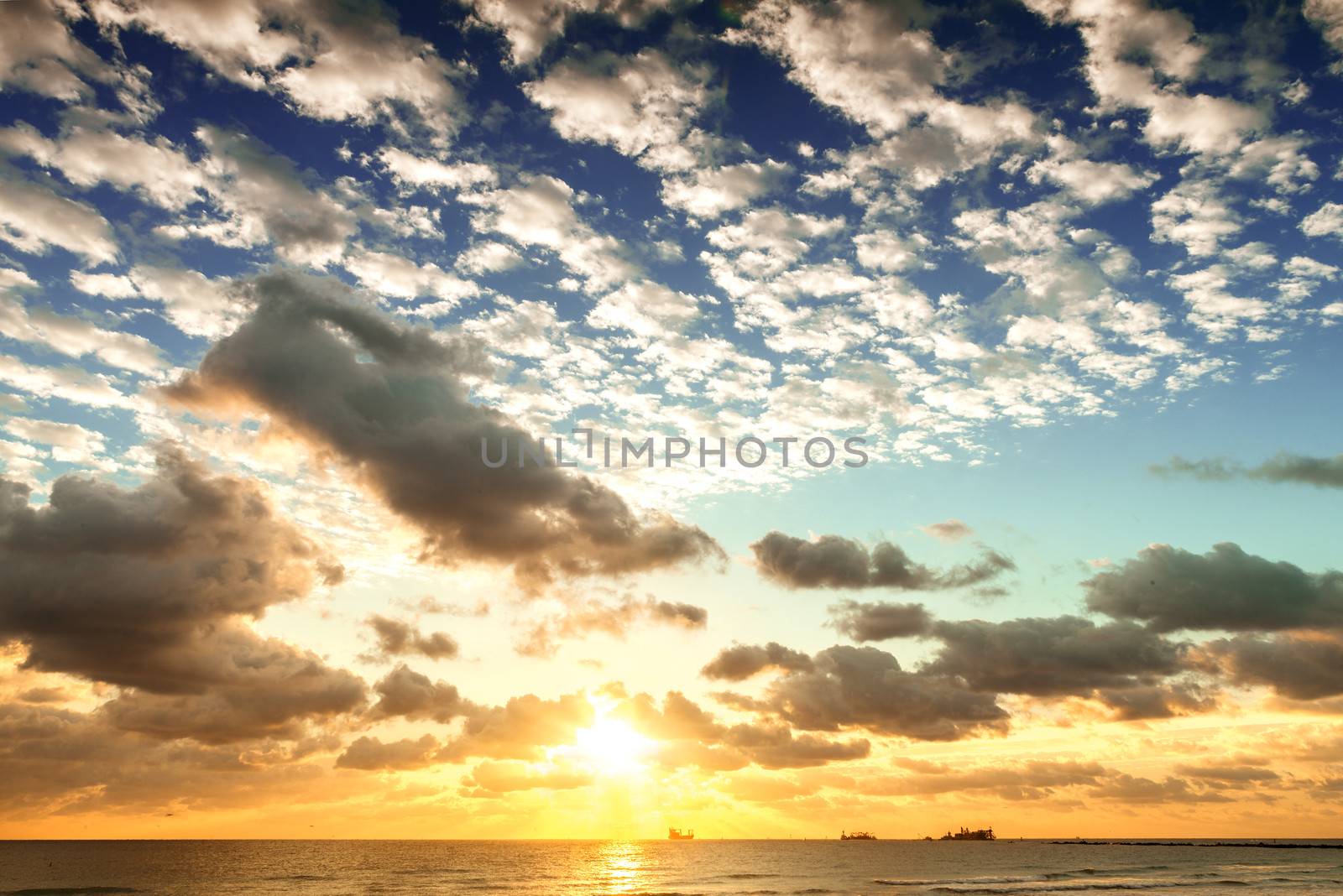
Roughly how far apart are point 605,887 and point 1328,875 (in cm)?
12301

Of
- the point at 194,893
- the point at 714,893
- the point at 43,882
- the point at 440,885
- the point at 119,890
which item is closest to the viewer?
the point at 714,893

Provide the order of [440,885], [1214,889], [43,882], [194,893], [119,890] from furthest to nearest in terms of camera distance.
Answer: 1. [43,882]
2. [440,885]
3. [119,890]
4. [194,893]
5. [1214,889]

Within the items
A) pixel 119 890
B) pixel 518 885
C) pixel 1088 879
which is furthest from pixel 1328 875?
pixel 119 890

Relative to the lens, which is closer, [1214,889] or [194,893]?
[1214,889]

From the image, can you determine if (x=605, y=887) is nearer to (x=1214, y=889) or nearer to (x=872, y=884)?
(x=872, y=884)

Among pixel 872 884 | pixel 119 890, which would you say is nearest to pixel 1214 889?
pixel 872 884

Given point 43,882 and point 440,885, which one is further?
point 43,882

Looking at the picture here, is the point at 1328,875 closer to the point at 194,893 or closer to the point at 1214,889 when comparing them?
the point at 1214,889

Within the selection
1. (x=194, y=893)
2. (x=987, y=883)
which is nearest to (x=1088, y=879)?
(x=987, y=883)

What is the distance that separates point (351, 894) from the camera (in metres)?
143

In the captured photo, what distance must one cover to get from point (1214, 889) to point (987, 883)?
134 feet

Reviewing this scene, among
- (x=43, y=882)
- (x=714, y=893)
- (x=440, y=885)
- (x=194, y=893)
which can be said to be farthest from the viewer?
(x=43, y=882)

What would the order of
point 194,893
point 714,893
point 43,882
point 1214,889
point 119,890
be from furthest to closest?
point 43,882, point 119,890, point 194,893, point 714,893, point 1214,889

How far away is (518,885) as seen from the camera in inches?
6344
